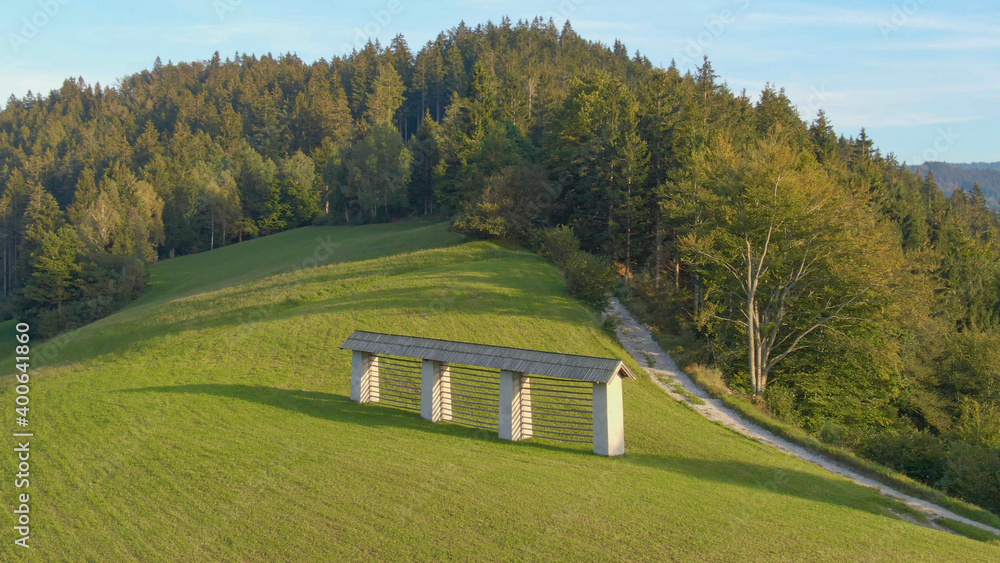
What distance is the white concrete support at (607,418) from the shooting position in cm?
1495

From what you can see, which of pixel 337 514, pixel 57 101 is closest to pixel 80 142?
pixel 57 101

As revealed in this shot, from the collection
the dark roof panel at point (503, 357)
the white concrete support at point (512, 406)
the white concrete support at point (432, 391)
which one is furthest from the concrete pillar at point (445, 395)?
the white concrete support at point (512, 406)

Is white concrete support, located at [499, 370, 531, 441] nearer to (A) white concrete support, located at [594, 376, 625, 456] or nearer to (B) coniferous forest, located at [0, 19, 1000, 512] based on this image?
(A) white concrete support, located at [594, 376, 625, 456]

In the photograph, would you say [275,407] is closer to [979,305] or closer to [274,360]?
[274,360]

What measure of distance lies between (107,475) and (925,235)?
220ft

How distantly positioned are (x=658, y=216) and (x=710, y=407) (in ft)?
75.4

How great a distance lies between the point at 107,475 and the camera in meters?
12.8

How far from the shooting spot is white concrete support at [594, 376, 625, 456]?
49.1 feet

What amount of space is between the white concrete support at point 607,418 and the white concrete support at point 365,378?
7449 millimetres

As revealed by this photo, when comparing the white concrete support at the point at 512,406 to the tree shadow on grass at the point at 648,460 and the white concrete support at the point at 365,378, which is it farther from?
the white concrete support at the point at 365,378

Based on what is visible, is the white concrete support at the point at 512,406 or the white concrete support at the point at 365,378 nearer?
the white concrete support at the point at 512,406

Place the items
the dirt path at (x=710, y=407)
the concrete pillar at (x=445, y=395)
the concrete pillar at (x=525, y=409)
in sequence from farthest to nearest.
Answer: the concrete pillar at (x=445, y=395)
the concrete pillar at (x=525, y=409)
the dirt path at (x=710, y=407)

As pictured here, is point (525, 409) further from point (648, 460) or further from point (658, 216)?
point (658, 216)

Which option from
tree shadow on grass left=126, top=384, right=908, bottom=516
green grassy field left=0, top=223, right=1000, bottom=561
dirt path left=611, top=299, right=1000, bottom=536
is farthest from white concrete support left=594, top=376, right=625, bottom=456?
dirt path left=611, top=299, right=1000, bottom=536
